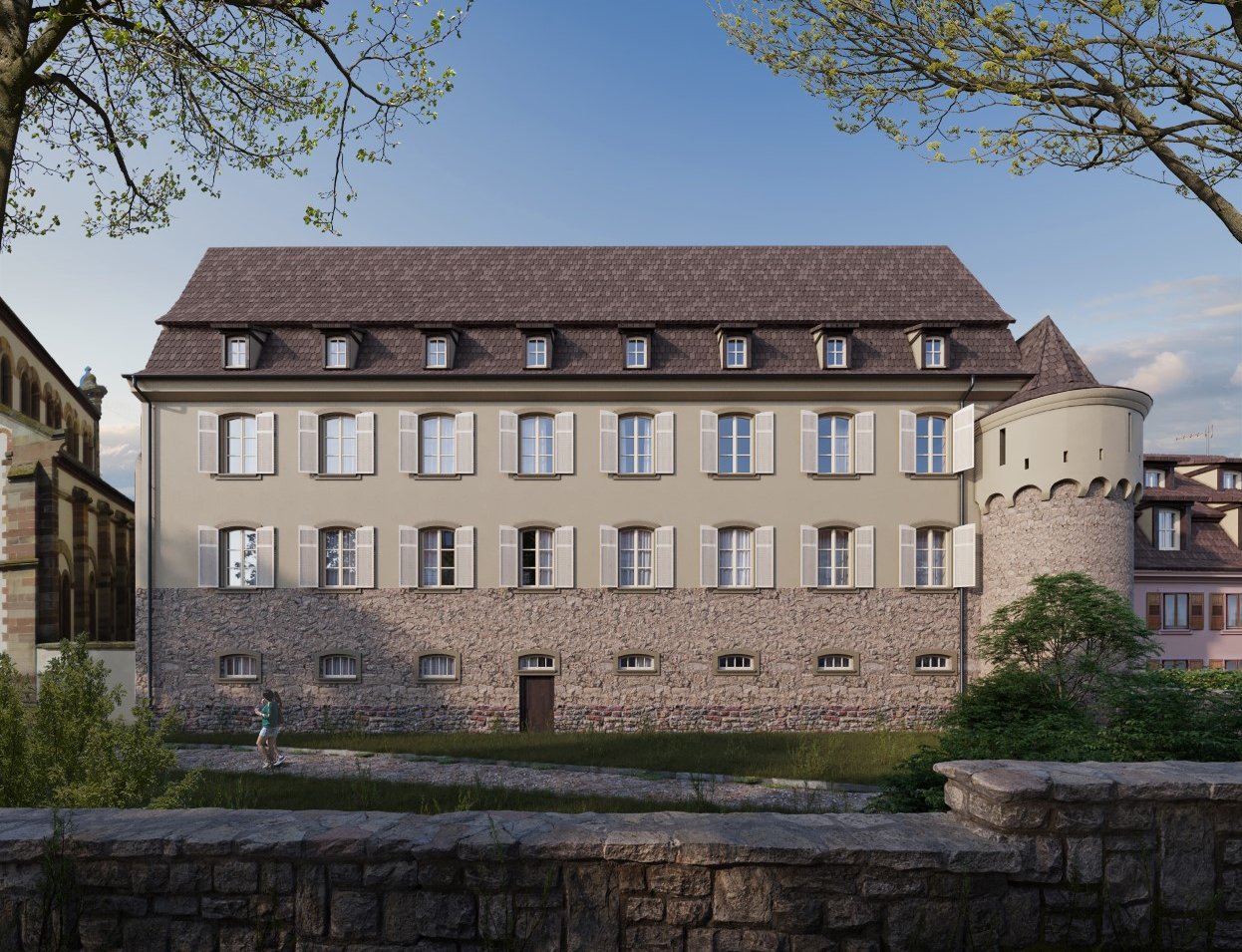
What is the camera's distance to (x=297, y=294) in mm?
21531

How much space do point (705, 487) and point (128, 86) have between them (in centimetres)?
1389

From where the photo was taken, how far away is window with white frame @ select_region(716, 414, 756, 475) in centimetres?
2023

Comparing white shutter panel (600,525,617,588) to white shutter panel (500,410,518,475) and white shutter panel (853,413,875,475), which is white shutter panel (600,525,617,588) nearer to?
white shutter panel (500,410,518,475)

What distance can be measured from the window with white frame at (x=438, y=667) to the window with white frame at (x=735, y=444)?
325 inches

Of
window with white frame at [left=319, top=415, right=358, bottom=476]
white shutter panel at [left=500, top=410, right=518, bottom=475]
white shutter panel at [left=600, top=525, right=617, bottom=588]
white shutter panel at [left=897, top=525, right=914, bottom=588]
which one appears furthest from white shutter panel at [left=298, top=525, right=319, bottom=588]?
white shutter panel at [left=897, top=525, right=914, bottom=588]

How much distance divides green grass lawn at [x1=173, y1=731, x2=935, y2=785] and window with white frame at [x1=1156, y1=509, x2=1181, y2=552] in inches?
412

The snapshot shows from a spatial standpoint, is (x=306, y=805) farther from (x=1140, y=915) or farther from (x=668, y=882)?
(x=1140, y=915)

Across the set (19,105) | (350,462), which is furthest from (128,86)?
(350,462)

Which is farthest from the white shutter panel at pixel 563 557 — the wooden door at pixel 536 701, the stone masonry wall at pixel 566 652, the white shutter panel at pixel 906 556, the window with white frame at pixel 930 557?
the window with white frame at pixel 930 557

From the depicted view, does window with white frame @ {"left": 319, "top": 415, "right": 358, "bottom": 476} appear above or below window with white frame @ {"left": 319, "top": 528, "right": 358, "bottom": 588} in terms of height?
above

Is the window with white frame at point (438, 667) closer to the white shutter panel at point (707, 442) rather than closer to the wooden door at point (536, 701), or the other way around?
the wooden door at point (536, 701)

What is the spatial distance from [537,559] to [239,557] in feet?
24.4

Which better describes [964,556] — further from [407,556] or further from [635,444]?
[407,556]

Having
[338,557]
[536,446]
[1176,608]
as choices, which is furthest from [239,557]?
[1176,608]
